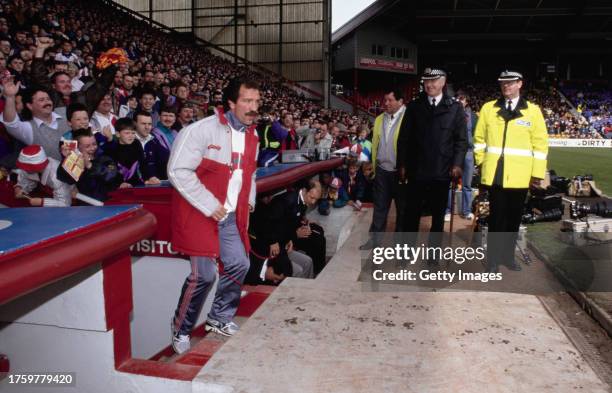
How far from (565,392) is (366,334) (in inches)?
37.7

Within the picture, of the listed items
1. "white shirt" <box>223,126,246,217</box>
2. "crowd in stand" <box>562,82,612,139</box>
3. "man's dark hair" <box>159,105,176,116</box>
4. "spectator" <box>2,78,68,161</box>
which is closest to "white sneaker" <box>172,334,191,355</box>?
A: "white shirt" <box>223,126,246,217</box>

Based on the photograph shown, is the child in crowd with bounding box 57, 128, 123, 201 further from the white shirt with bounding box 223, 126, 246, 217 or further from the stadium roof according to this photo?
the stadium roof

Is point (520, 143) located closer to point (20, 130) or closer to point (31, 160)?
point (31, 160)

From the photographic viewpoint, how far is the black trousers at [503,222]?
4.21m

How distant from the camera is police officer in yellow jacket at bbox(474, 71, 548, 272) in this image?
4117 mm

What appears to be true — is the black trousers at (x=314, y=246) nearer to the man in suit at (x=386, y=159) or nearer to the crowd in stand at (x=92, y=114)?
the man in suit at (x=386, y=159)

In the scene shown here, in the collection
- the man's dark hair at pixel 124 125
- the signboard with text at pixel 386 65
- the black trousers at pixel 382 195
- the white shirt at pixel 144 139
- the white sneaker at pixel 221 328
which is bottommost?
the white sneaker at pixel 221 328

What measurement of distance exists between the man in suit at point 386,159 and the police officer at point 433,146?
32cm

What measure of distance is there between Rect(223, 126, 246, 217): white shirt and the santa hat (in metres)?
1.35

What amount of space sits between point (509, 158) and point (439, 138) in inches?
23.7

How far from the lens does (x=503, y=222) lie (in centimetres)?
429

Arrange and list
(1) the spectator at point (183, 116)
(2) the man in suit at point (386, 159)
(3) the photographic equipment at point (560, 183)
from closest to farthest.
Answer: (2) the man in suit at point (386, 159) → (1) the spectator at point (183, 116) → (3) the photographic equipment at point (560, 183)

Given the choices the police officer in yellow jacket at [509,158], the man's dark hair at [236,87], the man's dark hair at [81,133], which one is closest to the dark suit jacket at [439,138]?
the police officer in yellow jacket at [509,158]

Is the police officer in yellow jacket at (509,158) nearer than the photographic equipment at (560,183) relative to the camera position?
Yes
